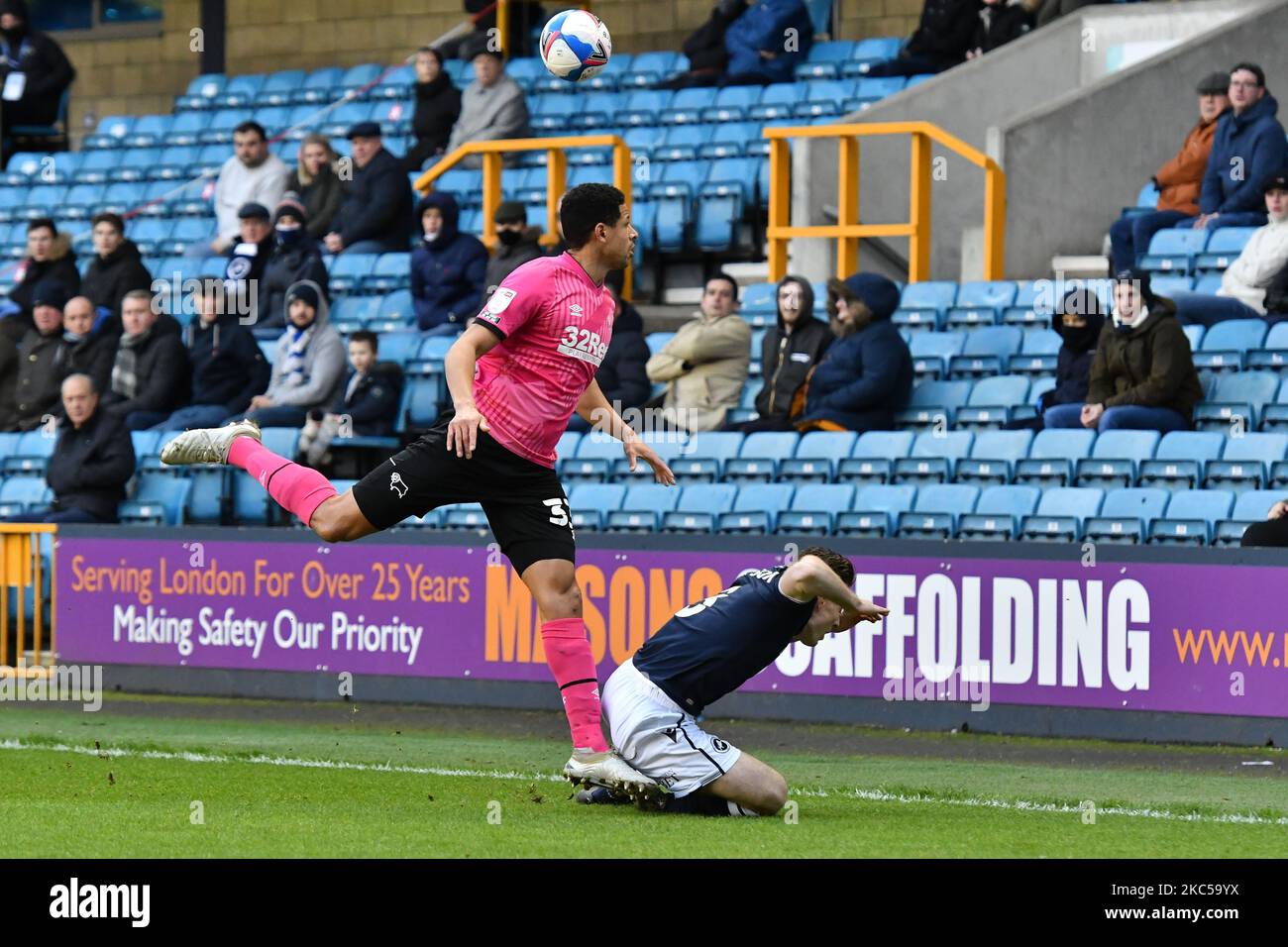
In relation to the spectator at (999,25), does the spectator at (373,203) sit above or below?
below

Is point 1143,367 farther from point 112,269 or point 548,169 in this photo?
point 112,269

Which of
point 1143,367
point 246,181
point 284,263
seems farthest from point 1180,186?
point 246,181

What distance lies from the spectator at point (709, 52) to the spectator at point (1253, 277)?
692 cm

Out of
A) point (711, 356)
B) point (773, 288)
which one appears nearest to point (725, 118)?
point (773, 288)

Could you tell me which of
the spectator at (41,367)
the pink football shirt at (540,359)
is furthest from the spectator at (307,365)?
the pink football shirt at (540,359)

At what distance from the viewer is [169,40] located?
89.1 feet

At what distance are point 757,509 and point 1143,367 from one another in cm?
242

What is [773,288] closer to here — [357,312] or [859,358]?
[859,358]

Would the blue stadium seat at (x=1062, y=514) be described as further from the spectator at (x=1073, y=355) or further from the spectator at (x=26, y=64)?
the spectator at (x=26, y=64)

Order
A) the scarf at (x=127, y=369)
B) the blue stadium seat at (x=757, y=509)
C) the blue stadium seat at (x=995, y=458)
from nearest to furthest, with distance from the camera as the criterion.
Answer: the blue stadium seat at (x=995, y=458) < the blue stadium seat at (x=757, y=509) < the scarf at (x=127, y=369)

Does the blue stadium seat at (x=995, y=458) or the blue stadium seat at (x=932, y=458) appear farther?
the blue stadium seat at (x=932, y=458)

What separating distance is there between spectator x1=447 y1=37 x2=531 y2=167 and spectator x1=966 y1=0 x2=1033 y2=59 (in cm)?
383

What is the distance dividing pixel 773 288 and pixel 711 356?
4.75 feet

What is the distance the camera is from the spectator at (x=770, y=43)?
20.1m
